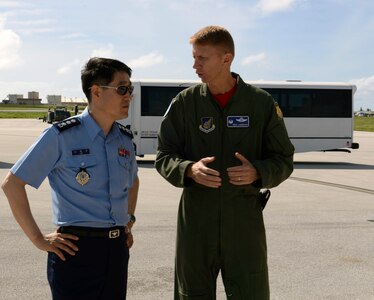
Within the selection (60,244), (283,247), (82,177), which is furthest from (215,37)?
(283,247)

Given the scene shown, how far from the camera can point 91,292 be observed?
2602 millimetres

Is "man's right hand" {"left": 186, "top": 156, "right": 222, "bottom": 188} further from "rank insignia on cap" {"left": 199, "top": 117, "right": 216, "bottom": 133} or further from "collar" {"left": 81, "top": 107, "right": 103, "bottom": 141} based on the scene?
"collar" {"left": 81, "top": 107, "right": 103, "bottom": 141}

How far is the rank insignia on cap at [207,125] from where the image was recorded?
280 centimetres

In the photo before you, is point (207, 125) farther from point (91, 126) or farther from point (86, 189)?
point (86, 189)

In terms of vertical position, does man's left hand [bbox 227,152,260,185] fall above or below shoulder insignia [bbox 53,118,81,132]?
below

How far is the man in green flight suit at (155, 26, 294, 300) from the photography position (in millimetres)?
2777

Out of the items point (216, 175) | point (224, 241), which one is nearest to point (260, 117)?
point (216, 175)

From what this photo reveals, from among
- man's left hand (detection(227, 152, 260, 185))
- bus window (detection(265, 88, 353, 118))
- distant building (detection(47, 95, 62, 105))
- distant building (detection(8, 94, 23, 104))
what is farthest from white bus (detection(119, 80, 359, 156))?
distant building (detection(8, 94, 23, 104))

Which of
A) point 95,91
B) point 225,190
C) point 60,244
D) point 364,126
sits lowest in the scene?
point 364,126

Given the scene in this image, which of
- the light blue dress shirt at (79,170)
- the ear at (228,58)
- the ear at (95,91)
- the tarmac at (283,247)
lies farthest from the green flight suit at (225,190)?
the tarmac at (283,247)

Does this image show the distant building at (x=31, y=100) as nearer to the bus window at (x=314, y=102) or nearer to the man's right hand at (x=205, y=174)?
the bus window at (x=314, y=102)

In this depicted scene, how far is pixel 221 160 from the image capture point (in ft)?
9.16

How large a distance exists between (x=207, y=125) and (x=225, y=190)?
0.35 metres

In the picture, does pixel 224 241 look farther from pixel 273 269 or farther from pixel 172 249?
pixel 172 249
